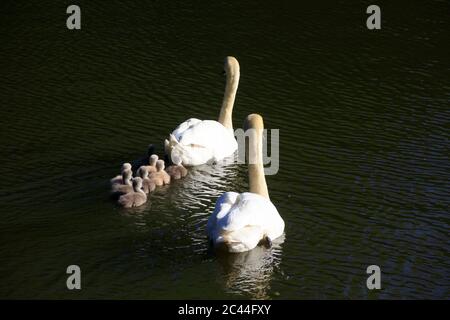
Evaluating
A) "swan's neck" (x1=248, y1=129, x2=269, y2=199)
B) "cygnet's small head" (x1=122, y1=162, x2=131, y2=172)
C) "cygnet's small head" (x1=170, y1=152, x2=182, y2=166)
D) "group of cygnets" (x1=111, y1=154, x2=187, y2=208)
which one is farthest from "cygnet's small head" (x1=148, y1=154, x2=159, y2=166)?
"swan's neck" (x1=248, y1=129, x2=269, y2=199)

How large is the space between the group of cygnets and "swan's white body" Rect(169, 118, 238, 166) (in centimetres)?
24

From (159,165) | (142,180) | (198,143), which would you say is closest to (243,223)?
(142,180)

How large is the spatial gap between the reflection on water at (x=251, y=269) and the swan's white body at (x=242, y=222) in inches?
4.2

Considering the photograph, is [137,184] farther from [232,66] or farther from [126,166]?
[232,66]

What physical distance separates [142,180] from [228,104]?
116 inches

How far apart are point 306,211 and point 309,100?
4.65m

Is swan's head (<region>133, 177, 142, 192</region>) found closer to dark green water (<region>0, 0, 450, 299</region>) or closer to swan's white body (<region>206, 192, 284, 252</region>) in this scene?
dark green water (<region>0, 0, 450, 299</region>)

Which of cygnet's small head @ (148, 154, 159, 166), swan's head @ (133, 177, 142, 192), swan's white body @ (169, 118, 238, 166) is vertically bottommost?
swan's head @ (133, 177, 142, 192)

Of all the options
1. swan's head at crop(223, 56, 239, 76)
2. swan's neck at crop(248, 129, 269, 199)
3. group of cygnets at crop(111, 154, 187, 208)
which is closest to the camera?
swan's neck at crop(248, 129, 269, 199)

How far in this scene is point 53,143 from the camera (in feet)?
44.8

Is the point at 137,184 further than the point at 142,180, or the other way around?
the point at 142,180

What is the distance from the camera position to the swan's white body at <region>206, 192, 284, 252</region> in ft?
32.9

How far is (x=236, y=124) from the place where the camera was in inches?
589

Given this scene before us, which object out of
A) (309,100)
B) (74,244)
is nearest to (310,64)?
(309,100)
